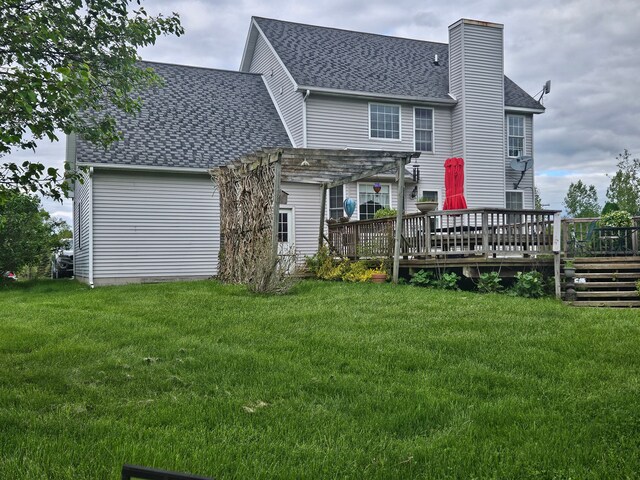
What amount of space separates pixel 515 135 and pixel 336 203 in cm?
710

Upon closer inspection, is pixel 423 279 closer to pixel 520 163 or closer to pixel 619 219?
pixel 619 219

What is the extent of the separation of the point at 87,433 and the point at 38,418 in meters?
0.46

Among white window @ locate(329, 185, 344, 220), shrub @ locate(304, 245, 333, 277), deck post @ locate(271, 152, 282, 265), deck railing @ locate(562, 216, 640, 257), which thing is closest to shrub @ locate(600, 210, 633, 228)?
deck railing @ locate(562, 216, 640, 257)

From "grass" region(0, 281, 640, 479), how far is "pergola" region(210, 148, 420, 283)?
13.8 ft

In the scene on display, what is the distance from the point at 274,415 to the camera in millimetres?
3428

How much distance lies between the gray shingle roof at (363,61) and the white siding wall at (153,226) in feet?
15.4

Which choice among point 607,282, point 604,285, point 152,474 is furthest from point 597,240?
A: point 152,474

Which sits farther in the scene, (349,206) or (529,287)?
(349,206)

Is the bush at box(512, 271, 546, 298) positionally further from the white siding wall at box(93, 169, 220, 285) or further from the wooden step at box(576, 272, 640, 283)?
the white siding wall at box(93, 169, 220, 285)

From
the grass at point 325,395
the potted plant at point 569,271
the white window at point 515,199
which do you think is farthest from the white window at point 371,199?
the grass at point 325,395

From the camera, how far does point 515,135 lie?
19.0m

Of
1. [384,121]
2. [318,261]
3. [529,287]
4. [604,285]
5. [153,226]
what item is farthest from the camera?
[384,121]

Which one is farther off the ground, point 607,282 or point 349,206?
point 349,206

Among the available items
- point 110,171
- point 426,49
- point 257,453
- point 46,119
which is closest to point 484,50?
point 426,49
